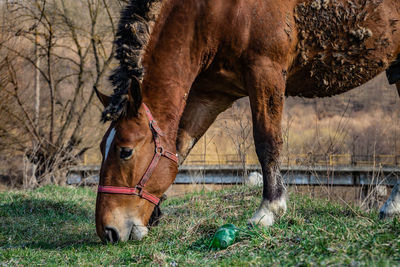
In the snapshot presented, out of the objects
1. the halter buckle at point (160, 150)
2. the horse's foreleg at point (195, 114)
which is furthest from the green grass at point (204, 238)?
the horse's foreleg at point (195, 114)

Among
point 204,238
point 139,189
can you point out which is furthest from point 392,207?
point 139,189

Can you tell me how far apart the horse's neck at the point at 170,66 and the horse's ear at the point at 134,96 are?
169 mm

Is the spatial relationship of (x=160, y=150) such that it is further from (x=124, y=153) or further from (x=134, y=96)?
(x=134, y=96)

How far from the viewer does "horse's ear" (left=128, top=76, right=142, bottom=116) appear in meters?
3.45

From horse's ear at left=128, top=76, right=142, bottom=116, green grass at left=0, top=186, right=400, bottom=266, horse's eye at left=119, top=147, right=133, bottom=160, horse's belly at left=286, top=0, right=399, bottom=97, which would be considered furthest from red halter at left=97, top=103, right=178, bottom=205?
horse's belly at left=286, top=0, right=399, bottom=97

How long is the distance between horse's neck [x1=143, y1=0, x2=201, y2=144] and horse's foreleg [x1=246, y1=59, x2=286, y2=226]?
2.02 ft

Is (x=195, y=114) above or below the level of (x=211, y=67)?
below

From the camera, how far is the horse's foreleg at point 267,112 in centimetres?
361

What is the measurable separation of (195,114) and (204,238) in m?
1.71

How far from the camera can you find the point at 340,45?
13.3 ft

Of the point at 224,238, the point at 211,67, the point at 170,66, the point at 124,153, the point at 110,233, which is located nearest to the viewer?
the point at 224,238

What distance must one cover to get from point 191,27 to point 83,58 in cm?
934

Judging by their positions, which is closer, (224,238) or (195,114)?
(224,238)

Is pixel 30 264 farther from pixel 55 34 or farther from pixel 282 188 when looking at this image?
pixel 55 34
